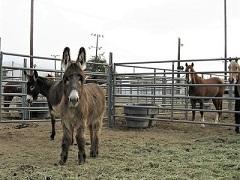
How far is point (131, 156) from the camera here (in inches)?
258

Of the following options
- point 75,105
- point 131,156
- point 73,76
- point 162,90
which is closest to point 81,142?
point 75,105

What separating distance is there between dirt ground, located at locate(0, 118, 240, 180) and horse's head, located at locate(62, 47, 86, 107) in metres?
1.08

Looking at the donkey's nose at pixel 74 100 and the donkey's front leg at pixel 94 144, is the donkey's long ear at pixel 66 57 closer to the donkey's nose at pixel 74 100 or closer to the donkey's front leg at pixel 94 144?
the donkey's nose at pixel 74 100

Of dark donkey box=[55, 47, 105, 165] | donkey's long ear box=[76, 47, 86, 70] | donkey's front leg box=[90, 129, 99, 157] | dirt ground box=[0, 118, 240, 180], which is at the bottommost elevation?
dirt ground box=[0, 118, 240, 180]

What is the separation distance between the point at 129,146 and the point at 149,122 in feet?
12.1

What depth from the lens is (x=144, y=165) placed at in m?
5.64

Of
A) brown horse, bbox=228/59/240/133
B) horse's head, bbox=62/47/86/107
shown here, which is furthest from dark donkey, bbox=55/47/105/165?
brown horse, bbox=228/59/240/133

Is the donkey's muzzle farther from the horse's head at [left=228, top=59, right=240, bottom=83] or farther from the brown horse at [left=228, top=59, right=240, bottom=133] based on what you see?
the horse's head at [left=228, top=59, right=240, bottom=83]

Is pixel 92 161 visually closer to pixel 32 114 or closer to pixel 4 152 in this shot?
pixel 4 152

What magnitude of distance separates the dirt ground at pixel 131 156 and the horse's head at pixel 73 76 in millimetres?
1079

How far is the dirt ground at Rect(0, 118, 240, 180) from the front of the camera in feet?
16.6

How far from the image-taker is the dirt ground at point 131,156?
199 inches

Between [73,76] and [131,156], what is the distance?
2.02 m

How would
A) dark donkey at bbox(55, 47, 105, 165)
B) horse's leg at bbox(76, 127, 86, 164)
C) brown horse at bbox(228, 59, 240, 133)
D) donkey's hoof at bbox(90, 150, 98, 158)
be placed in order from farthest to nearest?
brown horse at bbox(228, 59, 240, 133)
donkey's hoof at bbox(90, 150, 98, 158)
horse's leg at bbox(76, 127, 86, 164)
dark donkey at bbox(55, 47, 105, 165)
